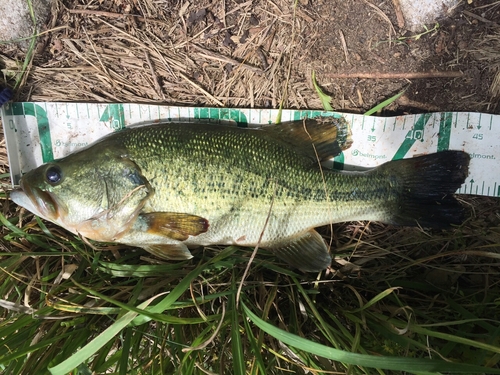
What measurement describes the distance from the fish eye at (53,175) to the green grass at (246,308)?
1.86 ft

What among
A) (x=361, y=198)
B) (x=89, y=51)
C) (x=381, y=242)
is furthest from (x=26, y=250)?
(x=381, y=242)

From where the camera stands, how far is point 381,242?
9.90 ft

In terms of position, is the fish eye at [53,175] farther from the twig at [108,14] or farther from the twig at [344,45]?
the twig at [344,45]

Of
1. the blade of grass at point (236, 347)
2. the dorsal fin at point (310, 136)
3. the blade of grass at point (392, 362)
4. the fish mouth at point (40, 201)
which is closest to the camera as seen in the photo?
the blade of grass at point (392, 362)

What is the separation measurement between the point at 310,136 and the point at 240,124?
0.60 metres

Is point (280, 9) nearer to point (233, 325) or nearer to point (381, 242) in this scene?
point (381, 242)

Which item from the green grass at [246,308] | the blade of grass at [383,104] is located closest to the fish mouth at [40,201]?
the green grass at [246,308]

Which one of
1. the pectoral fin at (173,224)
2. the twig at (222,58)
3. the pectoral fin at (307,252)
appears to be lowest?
the pectoral fin at (307,252)

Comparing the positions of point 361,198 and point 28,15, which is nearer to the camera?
point 361,198

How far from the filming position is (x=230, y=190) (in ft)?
8.37

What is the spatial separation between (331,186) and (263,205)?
1.70 feet

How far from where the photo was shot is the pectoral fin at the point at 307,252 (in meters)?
2.75

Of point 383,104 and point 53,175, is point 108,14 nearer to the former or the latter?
point 53,175

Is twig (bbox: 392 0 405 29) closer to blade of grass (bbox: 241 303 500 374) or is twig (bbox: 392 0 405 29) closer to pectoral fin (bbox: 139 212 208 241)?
pectoral fin (bbox: 139 212 208 241)
